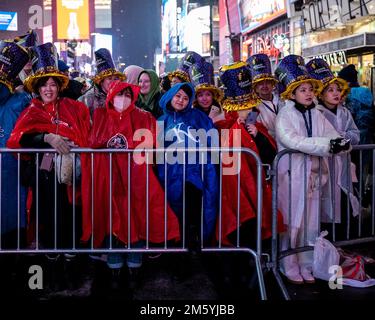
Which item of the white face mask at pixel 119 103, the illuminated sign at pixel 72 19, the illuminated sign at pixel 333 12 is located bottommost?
the white face mask at pixel 119 103

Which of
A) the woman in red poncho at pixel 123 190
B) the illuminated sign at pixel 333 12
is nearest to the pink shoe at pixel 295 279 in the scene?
the woman in red poncho at pixel 123 190

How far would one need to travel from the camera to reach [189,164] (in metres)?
5.33

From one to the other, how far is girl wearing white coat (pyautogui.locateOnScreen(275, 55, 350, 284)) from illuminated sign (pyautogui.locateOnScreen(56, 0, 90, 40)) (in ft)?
130

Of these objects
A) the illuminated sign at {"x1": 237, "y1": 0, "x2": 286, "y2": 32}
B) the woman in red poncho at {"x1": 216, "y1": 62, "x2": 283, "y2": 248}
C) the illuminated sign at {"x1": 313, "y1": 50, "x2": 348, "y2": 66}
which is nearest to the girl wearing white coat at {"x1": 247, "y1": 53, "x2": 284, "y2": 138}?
the woman in red poncho at {"x1": 216, "y1": 62, "x2": 283, "y2": 248}

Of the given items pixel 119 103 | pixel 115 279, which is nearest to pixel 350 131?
pixel 119 103

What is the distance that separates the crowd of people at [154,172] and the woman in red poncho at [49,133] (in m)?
0.01

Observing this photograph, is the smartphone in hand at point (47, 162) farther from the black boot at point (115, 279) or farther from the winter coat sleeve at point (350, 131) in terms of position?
the winter coat sleeve at point (350, 131)

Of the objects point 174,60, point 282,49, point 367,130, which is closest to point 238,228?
point 367,130

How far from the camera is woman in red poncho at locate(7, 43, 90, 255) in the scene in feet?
17.4

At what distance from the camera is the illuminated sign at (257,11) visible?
21.9 m

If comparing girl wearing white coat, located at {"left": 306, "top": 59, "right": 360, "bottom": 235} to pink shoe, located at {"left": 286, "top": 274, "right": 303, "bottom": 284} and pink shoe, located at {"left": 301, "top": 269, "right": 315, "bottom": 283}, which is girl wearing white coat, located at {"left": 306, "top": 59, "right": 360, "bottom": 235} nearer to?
pink shoe, located at {"left": 301, "top": 269, "right": 315, "bottom": 283}

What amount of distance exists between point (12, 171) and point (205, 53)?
4710 cm
